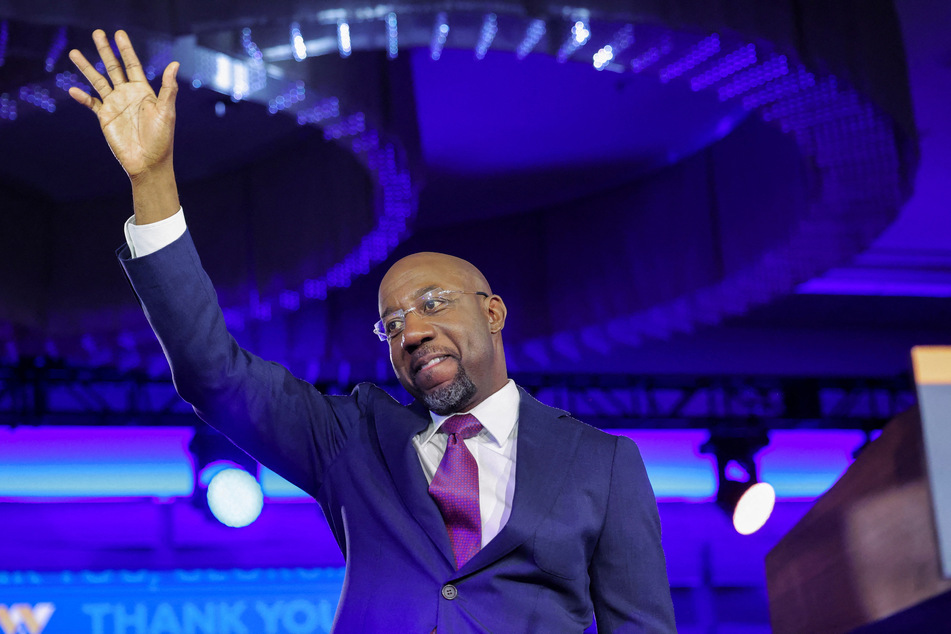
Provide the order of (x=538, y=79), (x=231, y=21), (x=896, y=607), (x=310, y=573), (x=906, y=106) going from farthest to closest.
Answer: (x=310, y=573)
(x=538, y=79)
(x=906, y=106)
(x=231, y=21)
(x=896, y=607)

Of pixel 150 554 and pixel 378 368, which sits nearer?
pixel 378 368

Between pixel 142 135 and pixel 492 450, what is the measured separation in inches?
28.5

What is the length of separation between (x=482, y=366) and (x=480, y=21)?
1395 mm

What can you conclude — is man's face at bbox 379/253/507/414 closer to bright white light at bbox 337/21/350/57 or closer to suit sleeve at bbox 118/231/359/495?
suit sleeve at bbox 118/231/359/495

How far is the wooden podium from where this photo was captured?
5.35 ft

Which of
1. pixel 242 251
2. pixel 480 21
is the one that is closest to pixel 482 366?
pixel 480 21

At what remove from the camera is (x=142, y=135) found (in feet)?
5.54

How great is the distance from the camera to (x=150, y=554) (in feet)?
25.6

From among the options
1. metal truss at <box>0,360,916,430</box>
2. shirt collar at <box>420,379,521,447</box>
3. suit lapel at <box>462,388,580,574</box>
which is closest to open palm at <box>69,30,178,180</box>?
shirt collar at <box>420,379,521,447</box>

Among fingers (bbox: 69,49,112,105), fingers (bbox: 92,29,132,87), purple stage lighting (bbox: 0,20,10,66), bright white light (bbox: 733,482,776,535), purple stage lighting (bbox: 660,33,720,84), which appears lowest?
fingers (bbox: 69,49,112,105)

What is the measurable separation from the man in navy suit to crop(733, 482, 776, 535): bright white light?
615cm

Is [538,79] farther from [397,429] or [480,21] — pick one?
[397,429]

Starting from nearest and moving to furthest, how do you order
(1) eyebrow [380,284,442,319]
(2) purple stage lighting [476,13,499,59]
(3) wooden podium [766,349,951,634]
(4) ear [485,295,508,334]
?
(3) wooden podium [766,349,951,634] → (1) eyebrow [380,284,442,319] → (4) ear [485,295,508,334] → (2) purple stage lighting [476,13,499,59]

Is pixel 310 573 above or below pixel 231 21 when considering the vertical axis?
below
